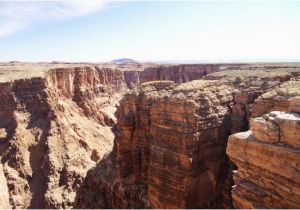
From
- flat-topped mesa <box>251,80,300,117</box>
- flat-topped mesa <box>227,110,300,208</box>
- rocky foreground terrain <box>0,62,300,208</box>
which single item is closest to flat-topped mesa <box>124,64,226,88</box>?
rocky foreground terrain <box>0,62,300,208</box>

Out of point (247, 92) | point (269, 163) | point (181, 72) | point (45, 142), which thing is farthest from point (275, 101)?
point (181, 72)

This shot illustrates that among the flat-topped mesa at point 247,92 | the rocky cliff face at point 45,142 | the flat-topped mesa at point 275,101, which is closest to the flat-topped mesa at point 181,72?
the rocky cliff face at point 45,142

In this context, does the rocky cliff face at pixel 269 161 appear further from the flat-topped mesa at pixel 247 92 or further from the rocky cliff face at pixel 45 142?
the rocky cliff face at pixel 45 142

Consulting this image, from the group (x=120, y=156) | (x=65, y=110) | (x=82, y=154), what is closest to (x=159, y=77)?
(x=65, y=110)

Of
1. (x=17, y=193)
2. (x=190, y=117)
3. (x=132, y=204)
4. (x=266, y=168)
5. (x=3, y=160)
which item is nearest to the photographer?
(x=266, y=168)

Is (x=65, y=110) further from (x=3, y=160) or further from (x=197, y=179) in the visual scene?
(x=197, y=179)

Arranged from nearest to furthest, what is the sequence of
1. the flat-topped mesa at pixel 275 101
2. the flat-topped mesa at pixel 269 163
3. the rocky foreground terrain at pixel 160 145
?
the flat-topped mesa at pixel 269 163, the rocky foreground terrain at pixel 160 145, the flat-topped mesa at pixel 275 101

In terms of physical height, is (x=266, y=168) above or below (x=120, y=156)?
above

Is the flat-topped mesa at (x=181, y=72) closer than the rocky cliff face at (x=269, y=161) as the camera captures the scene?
No
